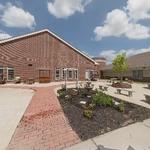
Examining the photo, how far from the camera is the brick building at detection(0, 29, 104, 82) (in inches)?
986

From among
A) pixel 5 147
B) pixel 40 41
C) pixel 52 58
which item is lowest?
pixel 5 147

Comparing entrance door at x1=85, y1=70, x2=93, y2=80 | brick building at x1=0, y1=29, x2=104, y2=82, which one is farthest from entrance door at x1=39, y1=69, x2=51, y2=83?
entrance door at x1=85, y1=70, x2=93, y2=80

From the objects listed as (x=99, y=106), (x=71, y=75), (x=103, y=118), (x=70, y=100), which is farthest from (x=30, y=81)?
(x=103, y=118)

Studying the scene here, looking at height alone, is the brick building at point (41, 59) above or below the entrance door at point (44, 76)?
above

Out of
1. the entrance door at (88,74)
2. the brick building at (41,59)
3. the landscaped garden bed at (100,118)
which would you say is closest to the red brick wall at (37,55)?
the brick building at (41,59)

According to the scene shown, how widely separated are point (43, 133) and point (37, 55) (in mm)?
22968

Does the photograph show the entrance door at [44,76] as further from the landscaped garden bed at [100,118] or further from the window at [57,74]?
the landscaped garden bed at [100,118]

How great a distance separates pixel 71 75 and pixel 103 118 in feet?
80.1

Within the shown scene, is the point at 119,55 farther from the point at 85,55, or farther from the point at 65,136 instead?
the point at 65,136

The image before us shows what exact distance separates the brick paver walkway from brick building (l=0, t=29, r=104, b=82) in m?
15.7

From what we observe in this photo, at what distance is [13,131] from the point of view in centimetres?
576

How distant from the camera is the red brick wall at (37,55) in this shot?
25156 mm

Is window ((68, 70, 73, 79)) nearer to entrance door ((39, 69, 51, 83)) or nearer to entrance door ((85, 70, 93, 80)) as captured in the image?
entrance door ((85, 70, 93, 80))

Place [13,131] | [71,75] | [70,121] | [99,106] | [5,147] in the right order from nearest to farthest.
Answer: [5,147]
[13,131]
[70,121]
[99,106]
[71,75]
